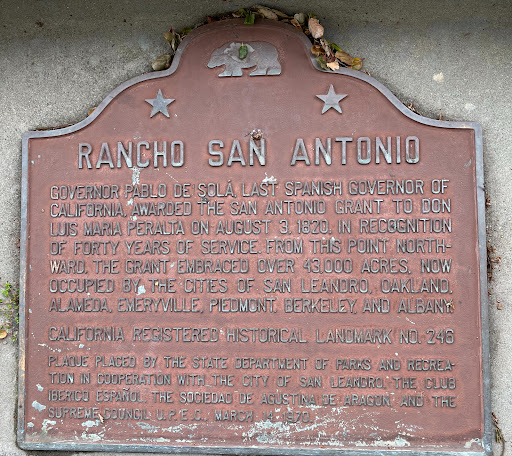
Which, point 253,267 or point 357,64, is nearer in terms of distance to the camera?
point 253,267

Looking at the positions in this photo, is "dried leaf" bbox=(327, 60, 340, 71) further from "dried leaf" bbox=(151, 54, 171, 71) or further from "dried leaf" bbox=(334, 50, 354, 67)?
"dried leaf" bbox=(151, 54, 171, 71)

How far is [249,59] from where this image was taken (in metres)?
2.59

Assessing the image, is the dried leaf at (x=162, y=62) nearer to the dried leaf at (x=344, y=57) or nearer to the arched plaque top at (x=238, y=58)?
the arched plaque top at (x=238, y=58)

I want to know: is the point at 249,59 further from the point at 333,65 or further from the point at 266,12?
the point at 333,65

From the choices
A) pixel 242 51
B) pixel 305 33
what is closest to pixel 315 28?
pixel 305 33

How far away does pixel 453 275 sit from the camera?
2424mm

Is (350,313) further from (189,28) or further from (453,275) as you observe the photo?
(189,28)

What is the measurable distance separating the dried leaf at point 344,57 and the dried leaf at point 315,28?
14 centimetres

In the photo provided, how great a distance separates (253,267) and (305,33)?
53.6 inches

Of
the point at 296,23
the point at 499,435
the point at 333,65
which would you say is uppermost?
the point at 296,23

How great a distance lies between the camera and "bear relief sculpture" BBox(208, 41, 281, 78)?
2.57 metres

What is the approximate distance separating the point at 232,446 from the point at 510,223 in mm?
1936

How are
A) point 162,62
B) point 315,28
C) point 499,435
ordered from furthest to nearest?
1. point 162,62
2. point 315,28
3. point 499,435

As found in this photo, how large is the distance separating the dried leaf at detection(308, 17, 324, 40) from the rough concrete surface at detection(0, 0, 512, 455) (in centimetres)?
10
